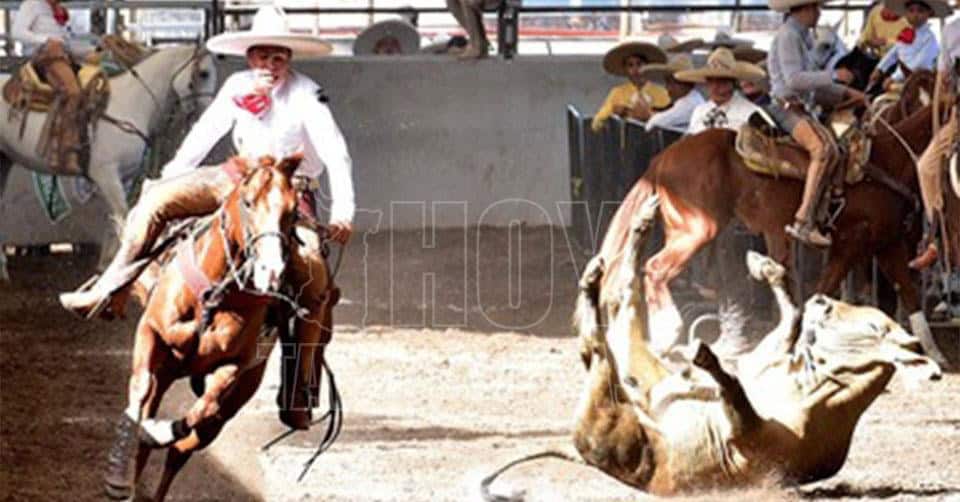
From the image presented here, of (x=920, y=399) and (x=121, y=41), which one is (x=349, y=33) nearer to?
(x=121, y=41)

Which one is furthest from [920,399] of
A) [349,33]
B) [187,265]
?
[349,33]

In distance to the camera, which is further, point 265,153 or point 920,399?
point 920,399

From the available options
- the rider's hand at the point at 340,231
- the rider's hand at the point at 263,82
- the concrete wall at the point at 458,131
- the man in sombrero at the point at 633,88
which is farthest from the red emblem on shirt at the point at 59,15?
the rider's hand at the point at 340,231

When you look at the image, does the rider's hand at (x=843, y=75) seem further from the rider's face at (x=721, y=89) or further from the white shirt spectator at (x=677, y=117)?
the white shirt spectator at (x=677, y=117)

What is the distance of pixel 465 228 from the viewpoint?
21125 mm

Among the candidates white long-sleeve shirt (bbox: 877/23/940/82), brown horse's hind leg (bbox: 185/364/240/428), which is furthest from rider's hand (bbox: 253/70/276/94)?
white long-sleeve shirt (bbox: 877/23/940/82)

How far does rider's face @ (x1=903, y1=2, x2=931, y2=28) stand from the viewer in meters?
16.2

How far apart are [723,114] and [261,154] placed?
5.99 m

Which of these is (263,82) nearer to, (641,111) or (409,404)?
(409,404)

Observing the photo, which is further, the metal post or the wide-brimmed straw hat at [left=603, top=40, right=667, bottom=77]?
the metal post

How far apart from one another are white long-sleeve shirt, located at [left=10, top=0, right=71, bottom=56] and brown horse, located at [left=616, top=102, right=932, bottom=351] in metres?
5.99

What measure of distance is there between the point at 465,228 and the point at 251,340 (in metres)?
11.6

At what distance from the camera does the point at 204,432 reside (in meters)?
9.49

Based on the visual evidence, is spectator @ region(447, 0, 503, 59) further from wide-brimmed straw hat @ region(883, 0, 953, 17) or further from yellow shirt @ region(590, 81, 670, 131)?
wide-brimmed straw hat @ region(883, 0, 953, 17)
